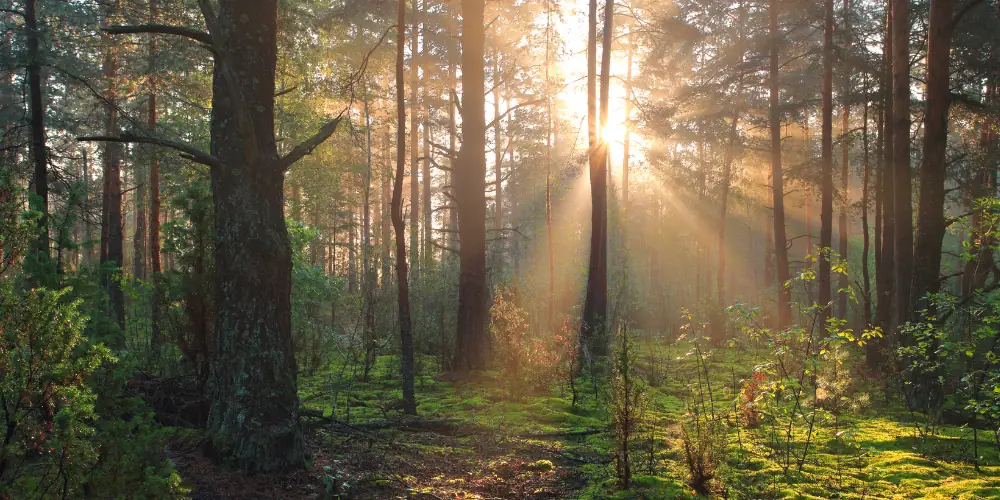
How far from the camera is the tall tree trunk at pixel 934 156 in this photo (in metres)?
8.10

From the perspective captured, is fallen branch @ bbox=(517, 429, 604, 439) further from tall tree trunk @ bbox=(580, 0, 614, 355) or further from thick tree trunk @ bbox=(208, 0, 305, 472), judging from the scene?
tall tree trunk @ bbox=(580, 0, 614, 355)

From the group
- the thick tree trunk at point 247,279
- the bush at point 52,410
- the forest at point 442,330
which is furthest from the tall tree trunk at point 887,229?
the bush at point 52,410

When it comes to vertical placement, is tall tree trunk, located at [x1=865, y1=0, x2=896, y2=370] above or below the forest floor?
above

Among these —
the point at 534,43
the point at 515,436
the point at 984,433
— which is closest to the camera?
the point at 984,433

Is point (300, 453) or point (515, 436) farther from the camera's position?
point (515, 436)

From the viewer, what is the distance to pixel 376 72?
42.9 ft

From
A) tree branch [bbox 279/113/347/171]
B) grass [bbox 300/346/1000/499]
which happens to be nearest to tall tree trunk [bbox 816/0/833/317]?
grass [bbox 300/346/1000/499]

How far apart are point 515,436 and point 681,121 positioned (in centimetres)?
1918

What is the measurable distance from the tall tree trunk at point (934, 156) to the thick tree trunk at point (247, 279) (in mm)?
8747

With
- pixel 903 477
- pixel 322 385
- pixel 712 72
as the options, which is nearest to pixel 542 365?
pixel 322 385

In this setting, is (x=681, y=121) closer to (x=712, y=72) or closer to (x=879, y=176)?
(x=712, y=72)

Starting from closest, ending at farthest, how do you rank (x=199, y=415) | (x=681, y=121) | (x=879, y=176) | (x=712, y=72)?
(x=199, y=415) < (x=879, y=176) < (x=712, y=72) < (x=681, y=121)

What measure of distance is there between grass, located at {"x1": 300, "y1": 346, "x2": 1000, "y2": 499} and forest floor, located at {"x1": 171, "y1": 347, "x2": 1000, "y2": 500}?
2 cm

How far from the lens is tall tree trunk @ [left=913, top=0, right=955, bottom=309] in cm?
810
